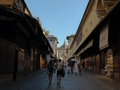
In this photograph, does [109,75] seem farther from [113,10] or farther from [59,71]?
[113,10]

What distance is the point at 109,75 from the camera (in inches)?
560

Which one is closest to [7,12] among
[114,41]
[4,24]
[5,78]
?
[4,24]

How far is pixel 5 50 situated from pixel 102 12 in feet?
39.5

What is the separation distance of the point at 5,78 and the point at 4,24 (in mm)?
3291

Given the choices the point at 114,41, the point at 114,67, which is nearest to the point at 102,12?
the point at 114,41

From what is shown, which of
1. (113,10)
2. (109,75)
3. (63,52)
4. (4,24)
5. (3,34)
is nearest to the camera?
(113,10)

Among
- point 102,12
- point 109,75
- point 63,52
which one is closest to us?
point 109,75

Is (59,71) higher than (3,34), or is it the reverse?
(3,34)

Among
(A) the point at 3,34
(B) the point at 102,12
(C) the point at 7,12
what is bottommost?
(A) the point at 3,34

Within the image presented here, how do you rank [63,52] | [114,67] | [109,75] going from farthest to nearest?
[63,52] → [109,75] → [114,67]

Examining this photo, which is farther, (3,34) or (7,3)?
(7,3)

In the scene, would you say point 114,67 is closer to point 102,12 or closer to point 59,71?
point 59,71

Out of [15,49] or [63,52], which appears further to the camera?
[63,52]

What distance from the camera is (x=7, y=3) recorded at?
11750mm
